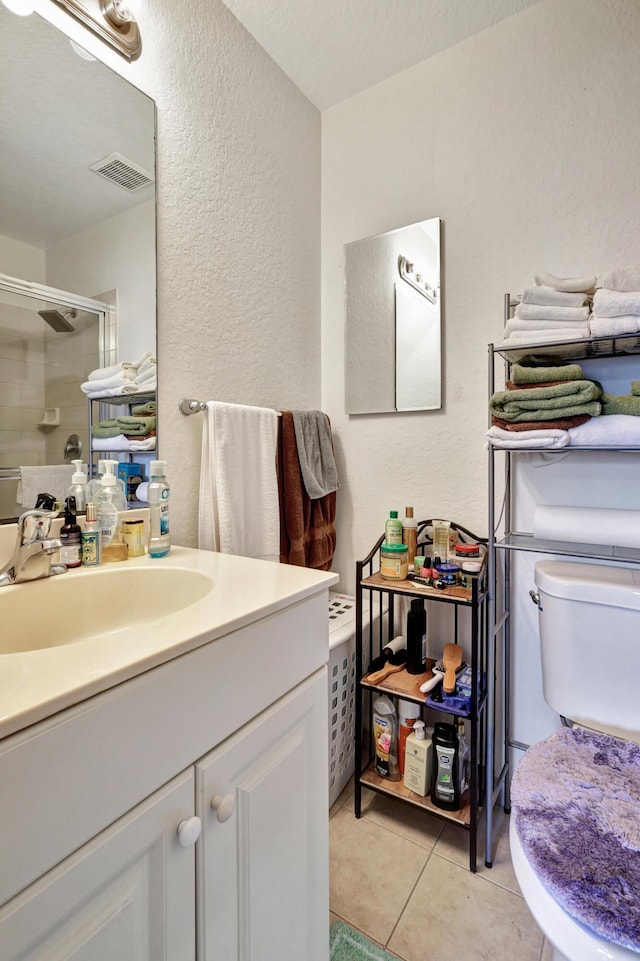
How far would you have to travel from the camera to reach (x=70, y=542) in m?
0.90

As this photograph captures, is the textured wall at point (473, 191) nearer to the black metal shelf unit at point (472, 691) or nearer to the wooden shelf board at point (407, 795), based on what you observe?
the black metal shelf unit at point (472, 691)

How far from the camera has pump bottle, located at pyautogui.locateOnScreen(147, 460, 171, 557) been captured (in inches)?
40.1

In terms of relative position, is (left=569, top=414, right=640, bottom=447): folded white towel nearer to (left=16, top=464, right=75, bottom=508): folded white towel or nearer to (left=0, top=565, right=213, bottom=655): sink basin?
(left=0, top=565, right=213, bottom=655): sink basin

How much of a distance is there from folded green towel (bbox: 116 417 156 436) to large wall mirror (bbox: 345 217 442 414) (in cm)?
82

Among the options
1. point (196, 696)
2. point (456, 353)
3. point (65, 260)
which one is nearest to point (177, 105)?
point (65, 260)

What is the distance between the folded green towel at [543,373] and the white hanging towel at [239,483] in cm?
73

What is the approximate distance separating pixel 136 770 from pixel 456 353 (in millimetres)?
1433

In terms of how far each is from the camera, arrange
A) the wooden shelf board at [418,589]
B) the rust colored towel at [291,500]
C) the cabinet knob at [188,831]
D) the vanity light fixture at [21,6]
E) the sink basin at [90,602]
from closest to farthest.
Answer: the cabinet knob at [188,831], the sink basin at [90,602], the vanity light fixture at [21,6], the wooden shelf board at [418,589], the rust colored towel at [291,500]

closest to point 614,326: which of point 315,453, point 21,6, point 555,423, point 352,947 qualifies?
point 555,423

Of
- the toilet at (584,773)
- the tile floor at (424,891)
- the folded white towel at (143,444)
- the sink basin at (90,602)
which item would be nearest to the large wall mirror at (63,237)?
the folded white towel at (143,444)

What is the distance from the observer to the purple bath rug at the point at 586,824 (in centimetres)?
62

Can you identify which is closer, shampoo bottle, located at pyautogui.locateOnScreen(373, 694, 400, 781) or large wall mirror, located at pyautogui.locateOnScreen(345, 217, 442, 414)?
shampoo bottle, located at pyautogui.locateOnScreen(373, 694, 400, 781)

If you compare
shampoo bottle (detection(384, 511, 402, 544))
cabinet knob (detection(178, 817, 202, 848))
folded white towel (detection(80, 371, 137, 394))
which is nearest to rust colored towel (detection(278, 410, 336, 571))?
shampoo bottle (detection(384, 511, 402, 544))

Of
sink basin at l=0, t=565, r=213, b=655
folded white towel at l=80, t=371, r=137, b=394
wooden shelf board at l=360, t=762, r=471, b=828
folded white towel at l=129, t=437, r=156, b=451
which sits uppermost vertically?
folded white towel at l=80, t=371, r=137, b=394
